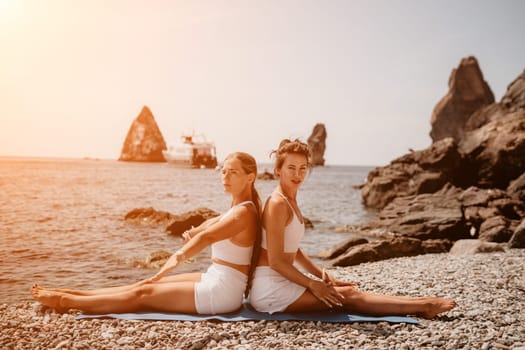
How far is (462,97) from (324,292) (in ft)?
344

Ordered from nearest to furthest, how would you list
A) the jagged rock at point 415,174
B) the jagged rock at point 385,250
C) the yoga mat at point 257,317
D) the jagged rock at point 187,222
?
the yoga mat at point 257,317 → the jagged rock at point 385,250 → the jagged rock at point 187,222 → the jagged rock at point 415,174

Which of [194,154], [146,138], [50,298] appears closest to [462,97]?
[194,154]

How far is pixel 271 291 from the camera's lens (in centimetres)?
520

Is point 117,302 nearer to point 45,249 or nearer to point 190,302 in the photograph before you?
point 190,302

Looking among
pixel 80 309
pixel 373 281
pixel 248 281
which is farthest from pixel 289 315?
pixel 373 281

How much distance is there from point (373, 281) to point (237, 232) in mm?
4756

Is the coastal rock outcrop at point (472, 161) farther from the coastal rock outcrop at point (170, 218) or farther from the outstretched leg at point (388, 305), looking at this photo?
the outstretched leg at point (388, 305)

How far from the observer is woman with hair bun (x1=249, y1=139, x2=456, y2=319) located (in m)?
4.91

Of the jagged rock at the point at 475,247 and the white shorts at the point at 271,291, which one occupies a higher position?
the white shorts at the point at 271,291

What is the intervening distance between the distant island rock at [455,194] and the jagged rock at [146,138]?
135 metres

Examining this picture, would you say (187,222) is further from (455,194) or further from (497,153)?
(497,153)

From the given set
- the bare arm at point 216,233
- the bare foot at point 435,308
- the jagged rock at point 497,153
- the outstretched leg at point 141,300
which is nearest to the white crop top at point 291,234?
the bare arm at point 216,233

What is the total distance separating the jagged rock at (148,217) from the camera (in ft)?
71.9

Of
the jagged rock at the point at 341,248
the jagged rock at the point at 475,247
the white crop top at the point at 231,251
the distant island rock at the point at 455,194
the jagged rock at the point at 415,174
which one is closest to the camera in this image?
the white crop top at the point at 231,251
